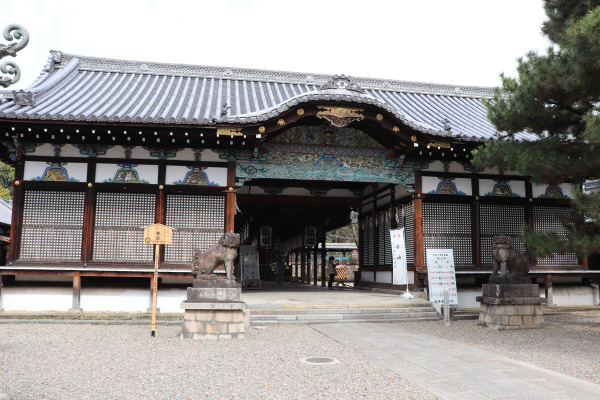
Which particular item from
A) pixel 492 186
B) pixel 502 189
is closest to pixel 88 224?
pixel 492 186

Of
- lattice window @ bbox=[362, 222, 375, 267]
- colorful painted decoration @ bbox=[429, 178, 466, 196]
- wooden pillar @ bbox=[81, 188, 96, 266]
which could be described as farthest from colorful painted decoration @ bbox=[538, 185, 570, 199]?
wooden pillar @ bbox=[81, 188, 96, 266]

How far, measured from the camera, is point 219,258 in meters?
7.71

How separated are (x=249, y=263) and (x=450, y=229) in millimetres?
7676

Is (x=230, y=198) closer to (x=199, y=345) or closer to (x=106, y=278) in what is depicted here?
(x=106, y=278)

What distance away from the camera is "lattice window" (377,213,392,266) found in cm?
1360

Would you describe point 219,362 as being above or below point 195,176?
below

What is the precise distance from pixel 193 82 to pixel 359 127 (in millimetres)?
6605

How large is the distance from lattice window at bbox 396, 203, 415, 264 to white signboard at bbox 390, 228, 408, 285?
2.15 feet

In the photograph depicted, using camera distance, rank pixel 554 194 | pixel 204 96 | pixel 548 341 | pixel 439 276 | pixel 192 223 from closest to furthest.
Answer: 1. pixel 548 341
2. pixel 439 276
3. pixel 192 223
4. pixel 554 194
5. pixel 204 96

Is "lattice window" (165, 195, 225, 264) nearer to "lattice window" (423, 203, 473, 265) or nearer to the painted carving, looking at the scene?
the painted carving

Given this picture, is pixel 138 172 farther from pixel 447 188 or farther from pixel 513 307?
pixel 513 307

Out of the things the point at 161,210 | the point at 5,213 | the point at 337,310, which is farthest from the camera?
the point at 5,213

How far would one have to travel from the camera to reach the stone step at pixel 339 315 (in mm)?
9266

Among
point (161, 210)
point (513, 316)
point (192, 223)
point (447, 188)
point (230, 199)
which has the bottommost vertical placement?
point (513, 316)
